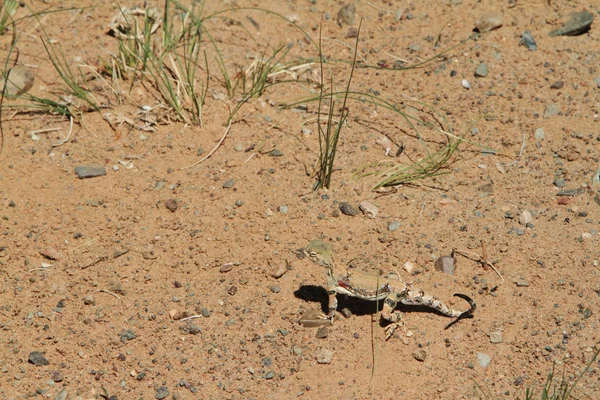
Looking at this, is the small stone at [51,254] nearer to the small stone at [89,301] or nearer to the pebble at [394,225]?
the small stone at [89,301]

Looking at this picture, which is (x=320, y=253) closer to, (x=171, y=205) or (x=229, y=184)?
(x=229, y=184)

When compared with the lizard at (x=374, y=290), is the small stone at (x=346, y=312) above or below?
below

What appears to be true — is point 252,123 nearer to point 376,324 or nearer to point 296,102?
point 296,102

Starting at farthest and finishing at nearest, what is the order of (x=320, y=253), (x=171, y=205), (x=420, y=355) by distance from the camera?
(x=171, y=205), (x=320, y=253), (x=420, y=355)

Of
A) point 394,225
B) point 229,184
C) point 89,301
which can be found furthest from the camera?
point 229,184

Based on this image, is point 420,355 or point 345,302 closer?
point 420,355

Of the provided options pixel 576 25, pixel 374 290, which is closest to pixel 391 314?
pixel 374 290

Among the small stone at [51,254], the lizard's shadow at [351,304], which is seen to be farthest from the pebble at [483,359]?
the small stone at [51,254]
